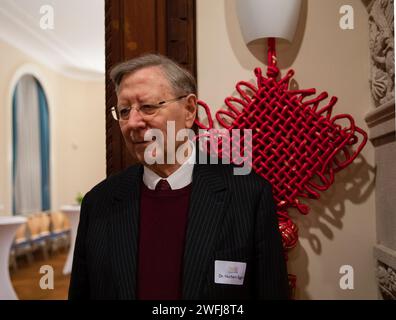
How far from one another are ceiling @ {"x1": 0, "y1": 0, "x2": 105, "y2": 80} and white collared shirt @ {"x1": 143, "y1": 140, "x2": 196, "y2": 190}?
9.70 ft

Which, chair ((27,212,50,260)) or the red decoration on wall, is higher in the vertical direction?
the red decoration on wall

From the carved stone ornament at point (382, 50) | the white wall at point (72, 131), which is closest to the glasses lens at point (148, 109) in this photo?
the carved stone ornament at point (382, 50)

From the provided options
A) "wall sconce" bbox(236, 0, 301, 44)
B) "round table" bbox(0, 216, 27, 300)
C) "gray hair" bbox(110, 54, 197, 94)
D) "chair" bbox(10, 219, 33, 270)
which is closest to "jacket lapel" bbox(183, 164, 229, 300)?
"gray hair" bbox(110, 54, 197, 94)

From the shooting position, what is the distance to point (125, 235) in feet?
3.97

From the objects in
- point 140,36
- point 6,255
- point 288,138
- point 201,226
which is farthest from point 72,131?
point 201,226

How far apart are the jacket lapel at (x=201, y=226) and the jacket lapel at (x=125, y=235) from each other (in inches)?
5.8

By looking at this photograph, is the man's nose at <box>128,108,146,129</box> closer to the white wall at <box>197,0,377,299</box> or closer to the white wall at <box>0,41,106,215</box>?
the white wall at <box>197,0,377,299</box>

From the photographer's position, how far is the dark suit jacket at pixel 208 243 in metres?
1.16

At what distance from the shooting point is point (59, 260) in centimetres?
551

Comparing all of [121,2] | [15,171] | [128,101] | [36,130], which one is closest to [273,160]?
[128,101]

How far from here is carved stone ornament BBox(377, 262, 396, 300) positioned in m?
1.40

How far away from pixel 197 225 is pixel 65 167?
619 centimetres
